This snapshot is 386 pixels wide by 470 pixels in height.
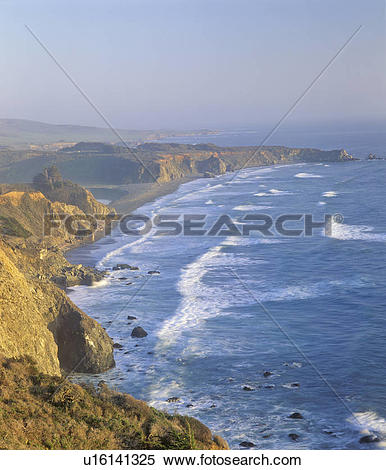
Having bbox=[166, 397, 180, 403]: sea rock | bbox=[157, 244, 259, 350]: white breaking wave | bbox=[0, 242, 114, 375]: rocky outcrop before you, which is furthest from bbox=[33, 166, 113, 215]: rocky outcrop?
bbox=[166, 397, 180, 403]: sea rock

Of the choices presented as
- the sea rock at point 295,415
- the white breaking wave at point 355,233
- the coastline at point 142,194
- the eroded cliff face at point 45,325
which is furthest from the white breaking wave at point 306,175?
the sea rock at point 295,415

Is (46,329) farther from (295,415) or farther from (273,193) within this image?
(273,193)

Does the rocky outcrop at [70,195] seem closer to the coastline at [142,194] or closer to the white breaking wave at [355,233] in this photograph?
the coastline at [142,194]

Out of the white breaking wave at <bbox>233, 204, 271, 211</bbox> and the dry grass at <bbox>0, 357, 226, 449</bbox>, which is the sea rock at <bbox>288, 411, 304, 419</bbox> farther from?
the white breaking wave at <bbox>233, 204, 271, 211</bbox>

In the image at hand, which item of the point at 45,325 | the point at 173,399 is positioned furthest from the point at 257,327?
the point at 45,325

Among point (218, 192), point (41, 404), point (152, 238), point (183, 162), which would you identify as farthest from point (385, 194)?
point (41, 404)
